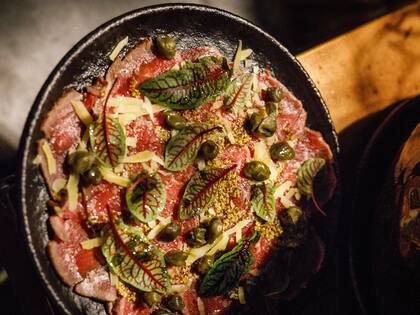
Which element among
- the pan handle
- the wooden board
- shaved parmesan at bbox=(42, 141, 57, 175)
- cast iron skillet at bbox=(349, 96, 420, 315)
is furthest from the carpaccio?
the wooden board

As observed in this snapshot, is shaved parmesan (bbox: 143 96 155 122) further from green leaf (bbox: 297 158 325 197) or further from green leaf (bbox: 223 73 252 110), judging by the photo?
green leaf (bbox: 297 158 325 197)

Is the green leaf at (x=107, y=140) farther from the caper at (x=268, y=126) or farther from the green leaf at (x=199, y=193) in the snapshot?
the caper at (x=268, y=126)

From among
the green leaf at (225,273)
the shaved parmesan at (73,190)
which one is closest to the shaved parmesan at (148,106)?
the shaved parmesan at (73,190)

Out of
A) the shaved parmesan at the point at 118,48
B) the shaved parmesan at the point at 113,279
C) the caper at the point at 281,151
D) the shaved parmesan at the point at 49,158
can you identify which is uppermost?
the shaved parmesan at the point at 118,48

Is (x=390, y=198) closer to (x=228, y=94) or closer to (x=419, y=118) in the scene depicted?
(x=419, y=118)

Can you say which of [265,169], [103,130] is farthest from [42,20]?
[265,169]

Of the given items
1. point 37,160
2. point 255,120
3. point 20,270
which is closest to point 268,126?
point 255,120
